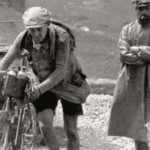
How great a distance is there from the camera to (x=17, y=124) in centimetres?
663

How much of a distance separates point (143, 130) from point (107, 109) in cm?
266

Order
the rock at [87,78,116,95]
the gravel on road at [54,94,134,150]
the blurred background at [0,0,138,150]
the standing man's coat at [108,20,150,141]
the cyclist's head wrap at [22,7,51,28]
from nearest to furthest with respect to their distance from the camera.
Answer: the cyclist's head wrap at [22,7,51,28] → the standing man's coat at [108,20,150,141] → the gravel on road at [54,94,134,150] → the rock at [87,78,116,95] → the blurred background at [0,0,138,150]

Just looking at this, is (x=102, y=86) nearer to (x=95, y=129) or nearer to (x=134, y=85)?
(x=95, y=129)

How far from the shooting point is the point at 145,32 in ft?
22.1

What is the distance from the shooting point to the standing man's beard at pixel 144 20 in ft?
21.7

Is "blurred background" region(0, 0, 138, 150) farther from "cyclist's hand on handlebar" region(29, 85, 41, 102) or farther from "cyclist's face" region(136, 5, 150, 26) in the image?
"cyclist's hand on handlebar" region(29, 85, 41, 102)

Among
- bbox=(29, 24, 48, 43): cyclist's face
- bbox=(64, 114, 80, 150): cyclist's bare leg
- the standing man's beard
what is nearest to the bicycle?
bbox=(64, 114, 80, 150): cyclist's bare leg

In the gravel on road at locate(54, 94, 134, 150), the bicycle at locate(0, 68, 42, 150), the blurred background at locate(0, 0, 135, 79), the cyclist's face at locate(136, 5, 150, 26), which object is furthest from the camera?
the blurred background at locate(0, 0, 135, 79)

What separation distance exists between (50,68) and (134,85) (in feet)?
3.37

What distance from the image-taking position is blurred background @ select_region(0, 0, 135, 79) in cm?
1158

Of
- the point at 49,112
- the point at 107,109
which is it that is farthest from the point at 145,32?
the point at 107,109

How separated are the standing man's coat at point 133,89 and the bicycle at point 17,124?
3.36 feet

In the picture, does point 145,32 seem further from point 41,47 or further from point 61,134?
point 61,134

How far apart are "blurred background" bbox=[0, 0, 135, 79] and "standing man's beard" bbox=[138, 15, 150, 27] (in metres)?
4.75
